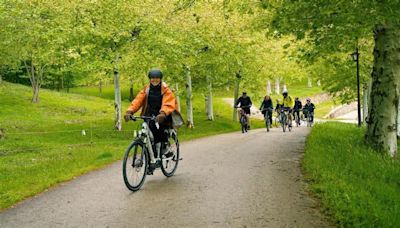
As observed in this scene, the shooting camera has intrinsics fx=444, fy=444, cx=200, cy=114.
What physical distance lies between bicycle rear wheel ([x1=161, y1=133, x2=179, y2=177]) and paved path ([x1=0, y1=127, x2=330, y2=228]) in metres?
0.23

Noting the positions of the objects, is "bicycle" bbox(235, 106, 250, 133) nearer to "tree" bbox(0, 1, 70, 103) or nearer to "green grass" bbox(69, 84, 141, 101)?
"tree" bbox(0, 1, 70, 103)

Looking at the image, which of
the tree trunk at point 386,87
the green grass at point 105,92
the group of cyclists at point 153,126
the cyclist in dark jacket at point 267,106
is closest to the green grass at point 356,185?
the tree trunk at point 386,87

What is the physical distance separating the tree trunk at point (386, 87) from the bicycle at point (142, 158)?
21.0 ft

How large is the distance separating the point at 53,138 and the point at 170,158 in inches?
647

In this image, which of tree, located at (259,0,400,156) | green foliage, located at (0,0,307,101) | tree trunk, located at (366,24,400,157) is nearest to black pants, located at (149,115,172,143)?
tree, located at (259,0,400,156)

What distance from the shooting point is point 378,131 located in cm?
1268

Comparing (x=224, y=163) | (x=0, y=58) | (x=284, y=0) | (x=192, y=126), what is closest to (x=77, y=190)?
(x=224, y=163)

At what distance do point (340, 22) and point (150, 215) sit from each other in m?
8.00

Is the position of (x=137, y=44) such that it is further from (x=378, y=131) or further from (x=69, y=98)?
(x=69, y=98)

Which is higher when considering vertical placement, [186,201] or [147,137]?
[147,137]

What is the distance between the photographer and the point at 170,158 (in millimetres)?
9547

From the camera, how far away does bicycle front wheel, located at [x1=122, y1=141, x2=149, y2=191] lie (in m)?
7.98

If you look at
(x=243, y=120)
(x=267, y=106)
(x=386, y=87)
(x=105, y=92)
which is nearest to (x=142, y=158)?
(x=386, y=87)

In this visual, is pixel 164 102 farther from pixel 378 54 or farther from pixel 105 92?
pixel 105 92
